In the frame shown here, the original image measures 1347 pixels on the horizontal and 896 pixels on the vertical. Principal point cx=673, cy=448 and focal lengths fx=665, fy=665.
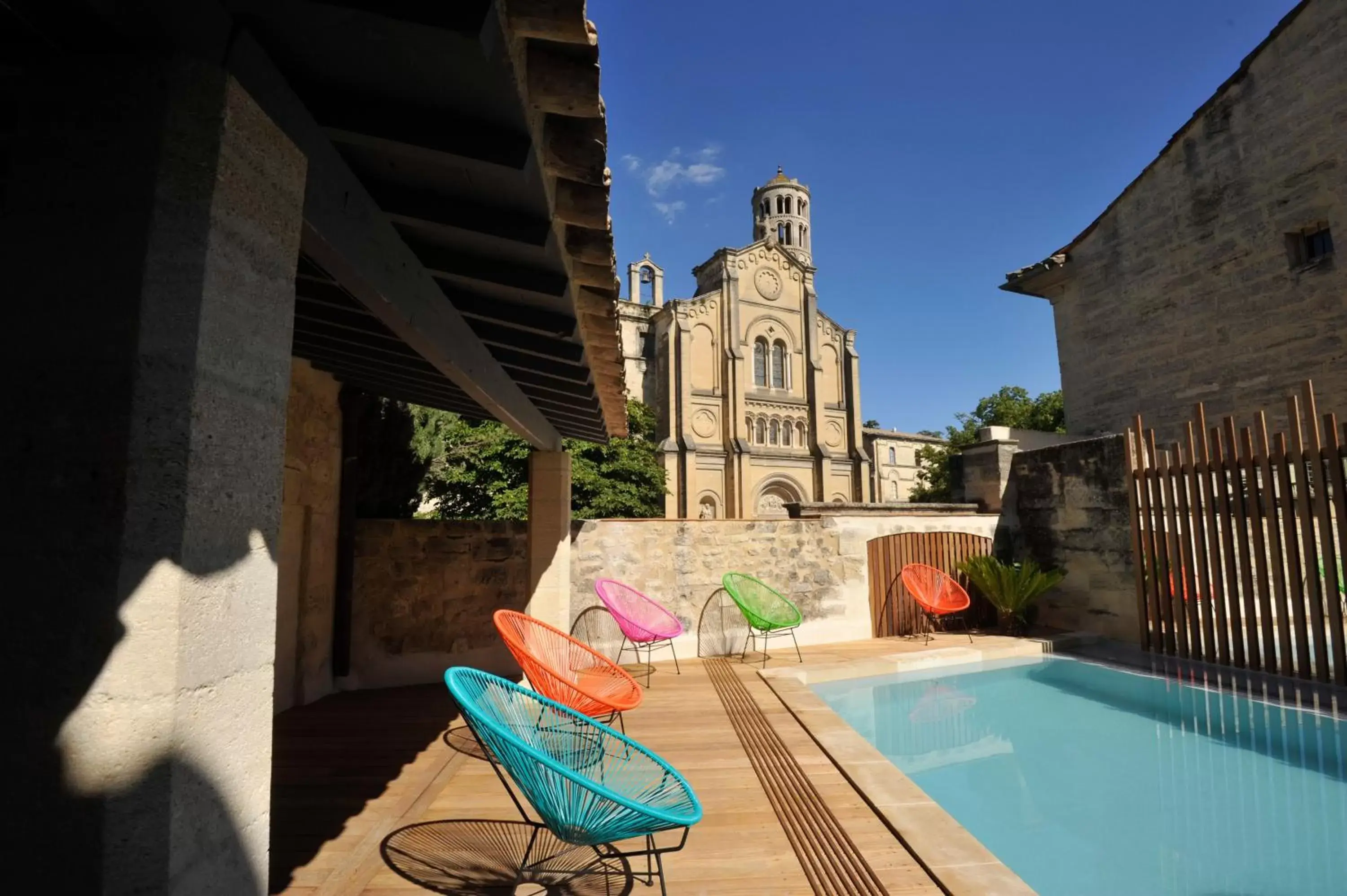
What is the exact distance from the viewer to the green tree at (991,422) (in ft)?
67.8

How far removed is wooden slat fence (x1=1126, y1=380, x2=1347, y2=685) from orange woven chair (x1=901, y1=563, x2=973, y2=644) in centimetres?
176

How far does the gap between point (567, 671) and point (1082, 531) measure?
6.47m

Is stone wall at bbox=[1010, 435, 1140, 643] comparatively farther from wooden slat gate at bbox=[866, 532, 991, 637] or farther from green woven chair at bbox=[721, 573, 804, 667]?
green woven chair at bbox=[721, 573, 804, 667]

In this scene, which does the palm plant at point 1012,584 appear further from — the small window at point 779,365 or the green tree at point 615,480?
the small window at point 779,365

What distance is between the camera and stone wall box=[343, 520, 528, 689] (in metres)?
5.61

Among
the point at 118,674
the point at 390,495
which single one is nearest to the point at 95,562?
the point at 118,674

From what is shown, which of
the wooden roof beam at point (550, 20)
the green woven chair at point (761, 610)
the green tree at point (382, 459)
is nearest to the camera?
the wooden roof beam at point (550, 20)

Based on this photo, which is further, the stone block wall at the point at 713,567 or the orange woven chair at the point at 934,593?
the orange woven chair at the point at 934,593

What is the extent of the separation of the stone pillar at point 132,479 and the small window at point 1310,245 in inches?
459

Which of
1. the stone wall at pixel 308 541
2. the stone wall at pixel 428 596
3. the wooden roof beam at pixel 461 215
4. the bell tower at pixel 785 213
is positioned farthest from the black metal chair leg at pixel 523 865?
the bell tower at pixel 785 213

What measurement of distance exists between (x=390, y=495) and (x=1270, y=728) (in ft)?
23.0

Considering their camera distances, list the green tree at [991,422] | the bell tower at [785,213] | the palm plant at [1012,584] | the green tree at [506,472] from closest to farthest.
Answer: the palm plant at [1012,584]
the green tree at [506,472]
the green tree at [991,422]
the bell tower at [785,213]

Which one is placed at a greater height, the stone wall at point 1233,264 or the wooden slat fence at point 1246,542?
the stone wall at point 1233,264

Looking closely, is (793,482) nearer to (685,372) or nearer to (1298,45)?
(685,372)
